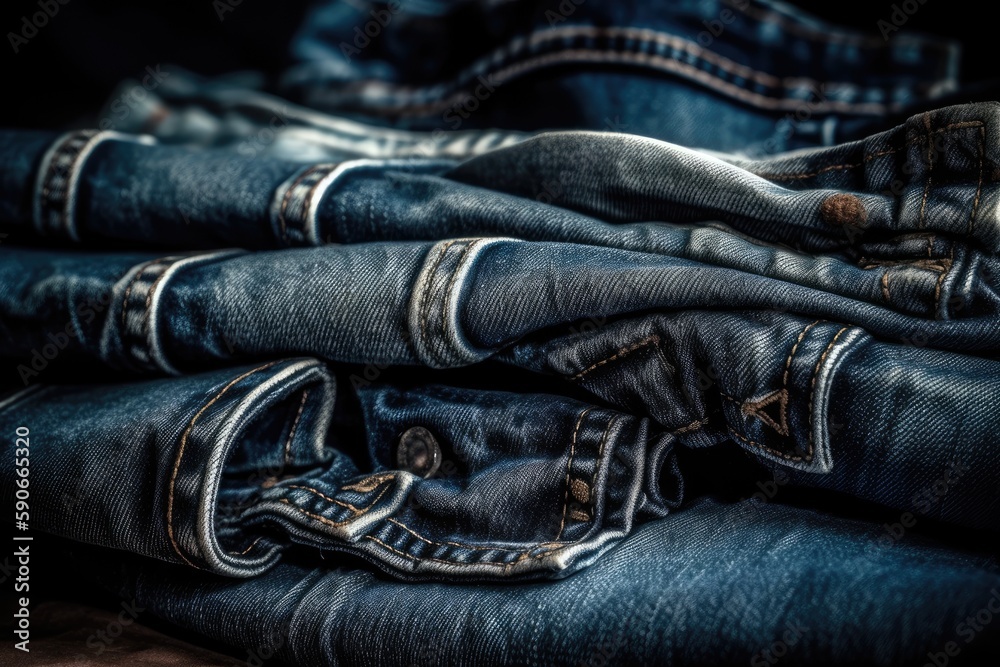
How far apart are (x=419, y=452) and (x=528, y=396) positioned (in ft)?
0.34

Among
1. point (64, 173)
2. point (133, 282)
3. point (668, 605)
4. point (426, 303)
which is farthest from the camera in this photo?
point (64, 173)

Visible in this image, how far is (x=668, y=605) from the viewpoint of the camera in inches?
19.5

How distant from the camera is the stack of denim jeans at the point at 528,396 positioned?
19.9 inches

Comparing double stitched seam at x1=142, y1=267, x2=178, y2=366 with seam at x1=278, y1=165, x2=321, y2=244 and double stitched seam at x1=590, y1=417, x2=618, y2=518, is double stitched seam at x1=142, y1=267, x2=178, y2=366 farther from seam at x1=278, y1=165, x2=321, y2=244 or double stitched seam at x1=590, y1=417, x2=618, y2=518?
double stitched seam at x1=590, y1=417, x2=618, y2=518

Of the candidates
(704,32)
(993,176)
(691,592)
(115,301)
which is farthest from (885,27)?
(115,301)

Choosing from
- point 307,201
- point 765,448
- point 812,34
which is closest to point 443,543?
point 765,448

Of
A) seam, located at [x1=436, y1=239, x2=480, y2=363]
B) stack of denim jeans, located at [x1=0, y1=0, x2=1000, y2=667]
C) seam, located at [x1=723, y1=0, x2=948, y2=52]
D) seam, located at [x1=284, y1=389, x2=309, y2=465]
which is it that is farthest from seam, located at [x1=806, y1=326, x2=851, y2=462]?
seam, located at [x1=723, y1=0, x2=948, y2=52]

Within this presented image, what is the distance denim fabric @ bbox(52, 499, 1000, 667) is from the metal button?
0.30 feet

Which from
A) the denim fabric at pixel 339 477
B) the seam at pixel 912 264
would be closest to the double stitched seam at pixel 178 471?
the denim fabric at pixel 339 477

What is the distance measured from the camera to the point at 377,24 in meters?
1.25

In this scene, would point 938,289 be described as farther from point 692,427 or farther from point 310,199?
point 310,199

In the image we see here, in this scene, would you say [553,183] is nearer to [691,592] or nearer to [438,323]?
[438,323]

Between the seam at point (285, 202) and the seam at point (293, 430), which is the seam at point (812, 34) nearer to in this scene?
the seam at point (285, 202)

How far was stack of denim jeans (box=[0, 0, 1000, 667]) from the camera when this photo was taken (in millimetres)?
506
